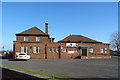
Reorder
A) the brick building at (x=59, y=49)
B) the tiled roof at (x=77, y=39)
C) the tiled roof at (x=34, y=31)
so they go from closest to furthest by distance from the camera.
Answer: the brick building at (x=59, y=49) < the tiled roof at (x=34, y=31) < the tiled roof at (x=77, y=39)

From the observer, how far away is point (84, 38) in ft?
179

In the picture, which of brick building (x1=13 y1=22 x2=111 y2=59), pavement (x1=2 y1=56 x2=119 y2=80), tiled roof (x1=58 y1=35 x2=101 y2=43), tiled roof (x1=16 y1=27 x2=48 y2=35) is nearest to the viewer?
pavement (x1=2 y1=56 x2=119 y2=80)

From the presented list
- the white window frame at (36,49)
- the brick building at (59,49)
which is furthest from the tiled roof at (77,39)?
the white window frame at (36,49)

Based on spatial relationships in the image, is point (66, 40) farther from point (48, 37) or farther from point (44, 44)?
point (44, 44)

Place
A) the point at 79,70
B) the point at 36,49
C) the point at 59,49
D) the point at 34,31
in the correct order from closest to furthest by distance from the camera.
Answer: the point at 79,70 < the point at 36,49 < the point at 59,49 < the point at 34,31

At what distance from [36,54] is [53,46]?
4061mm

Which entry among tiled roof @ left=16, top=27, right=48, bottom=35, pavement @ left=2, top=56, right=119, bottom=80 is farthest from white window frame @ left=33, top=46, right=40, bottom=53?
pavement @ left=2, top=56, right=119, bottom=80

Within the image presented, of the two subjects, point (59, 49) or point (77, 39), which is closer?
point (59, 49)

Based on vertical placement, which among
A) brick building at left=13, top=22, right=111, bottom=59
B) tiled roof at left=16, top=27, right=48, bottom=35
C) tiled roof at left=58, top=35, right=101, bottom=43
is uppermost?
tiled roof at left=16, top=27, right=48, bottom=35

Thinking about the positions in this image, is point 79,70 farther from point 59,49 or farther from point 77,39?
point 77,39

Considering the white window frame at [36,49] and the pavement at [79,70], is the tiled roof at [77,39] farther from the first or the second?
the pavement at [79,70]

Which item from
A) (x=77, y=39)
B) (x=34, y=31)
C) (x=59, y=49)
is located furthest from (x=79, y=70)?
(x=77, y=39)

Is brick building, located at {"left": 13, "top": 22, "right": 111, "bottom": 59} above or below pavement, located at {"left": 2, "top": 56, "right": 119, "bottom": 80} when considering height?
above

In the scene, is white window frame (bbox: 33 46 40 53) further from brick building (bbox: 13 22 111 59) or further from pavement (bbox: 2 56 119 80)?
pavement (bbox: 2 56 119 80)
